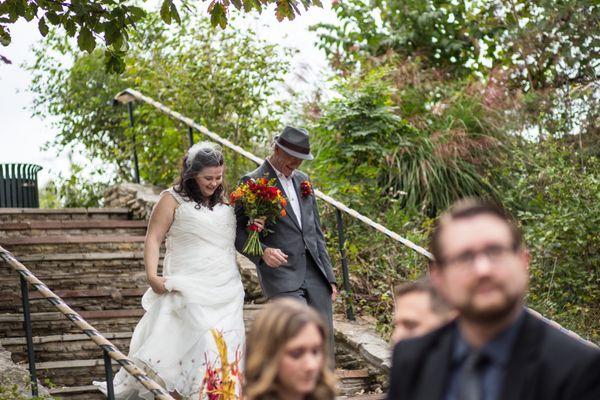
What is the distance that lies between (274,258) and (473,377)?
4.61 meters

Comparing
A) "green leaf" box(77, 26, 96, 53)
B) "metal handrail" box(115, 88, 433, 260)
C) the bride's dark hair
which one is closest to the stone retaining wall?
"metal handrail" box(115, 88, 433, 260)

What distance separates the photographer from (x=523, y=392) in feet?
5.94

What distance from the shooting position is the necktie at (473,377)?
1.83 meters

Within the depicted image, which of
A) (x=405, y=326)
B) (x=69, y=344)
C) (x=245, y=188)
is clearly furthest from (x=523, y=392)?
(x=69, y=344)

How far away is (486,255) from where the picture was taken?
1.75 m

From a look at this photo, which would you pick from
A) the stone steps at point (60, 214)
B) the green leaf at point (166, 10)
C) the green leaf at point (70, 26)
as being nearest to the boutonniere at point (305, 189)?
the green leaf at point (166, 10)

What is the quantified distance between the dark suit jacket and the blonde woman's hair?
607mm

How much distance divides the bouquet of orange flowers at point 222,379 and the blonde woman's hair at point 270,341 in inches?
133

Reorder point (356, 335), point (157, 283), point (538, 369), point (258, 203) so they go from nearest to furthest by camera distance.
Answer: point (538, 369) < point (258, 203) < point (157, 283) < point (356, 335)

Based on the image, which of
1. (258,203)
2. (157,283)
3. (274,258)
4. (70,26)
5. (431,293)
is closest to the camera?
(431,293)

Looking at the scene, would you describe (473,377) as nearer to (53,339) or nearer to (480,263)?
(480,263)

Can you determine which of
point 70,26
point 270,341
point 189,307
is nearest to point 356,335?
point 189,307

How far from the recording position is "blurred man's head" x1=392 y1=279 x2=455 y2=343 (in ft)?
7.79

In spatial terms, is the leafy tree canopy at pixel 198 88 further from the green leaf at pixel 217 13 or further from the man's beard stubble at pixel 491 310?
the man's beard stubble at pixel 491 310
